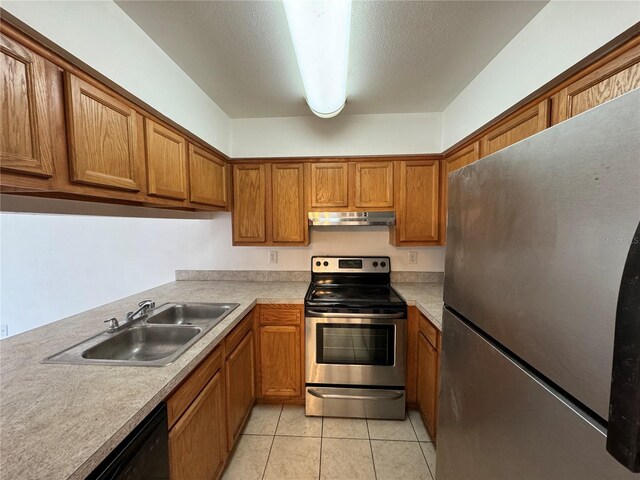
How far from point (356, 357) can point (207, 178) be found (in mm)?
1846

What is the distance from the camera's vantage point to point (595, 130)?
465 mm

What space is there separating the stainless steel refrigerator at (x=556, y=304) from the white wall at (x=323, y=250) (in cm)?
163

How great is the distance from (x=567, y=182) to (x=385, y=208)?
1.78 metres

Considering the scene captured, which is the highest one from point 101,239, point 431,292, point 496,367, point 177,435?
point 101,239

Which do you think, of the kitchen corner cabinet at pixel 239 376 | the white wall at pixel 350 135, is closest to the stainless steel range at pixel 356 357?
the kitchen corner cabinet at pixel 239 376

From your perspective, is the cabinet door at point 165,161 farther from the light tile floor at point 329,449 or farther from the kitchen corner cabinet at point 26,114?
the light tile floor at point 329,449

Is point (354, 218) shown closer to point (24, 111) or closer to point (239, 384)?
point (239, 384)

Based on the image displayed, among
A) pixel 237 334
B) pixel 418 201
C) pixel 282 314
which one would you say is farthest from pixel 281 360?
pixel 418 201

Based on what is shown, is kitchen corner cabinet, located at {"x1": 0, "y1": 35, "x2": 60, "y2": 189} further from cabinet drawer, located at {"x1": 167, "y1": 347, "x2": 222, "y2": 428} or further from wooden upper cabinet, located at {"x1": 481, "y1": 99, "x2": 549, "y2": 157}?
wooden upper cabinet, located at {"x1": 481, "y1": 99, "x2": 549, "y2": 157}

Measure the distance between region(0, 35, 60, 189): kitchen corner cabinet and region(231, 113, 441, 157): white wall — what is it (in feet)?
5.03

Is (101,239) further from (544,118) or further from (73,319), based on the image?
(544,118)

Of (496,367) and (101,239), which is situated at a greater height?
(101,239)

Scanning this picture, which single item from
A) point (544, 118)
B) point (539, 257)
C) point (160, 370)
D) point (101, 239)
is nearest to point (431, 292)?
point (544, 118)

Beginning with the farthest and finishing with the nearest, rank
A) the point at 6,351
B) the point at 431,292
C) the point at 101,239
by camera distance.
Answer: the point at 101,239 < the point at 431,292 < the point at 6,351
